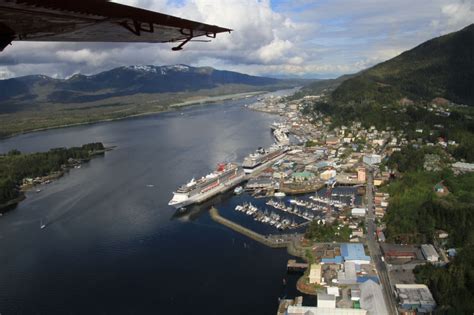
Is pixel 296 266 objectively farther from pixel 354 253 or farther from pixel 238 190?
pixel 238 190

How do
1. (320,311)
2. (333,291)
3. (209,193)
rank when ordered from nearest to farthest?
1. (320,311)
2. (333,291)
3. (209,193)

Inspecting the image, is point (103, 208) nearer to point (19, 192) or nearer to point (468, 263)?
point (19, 192)

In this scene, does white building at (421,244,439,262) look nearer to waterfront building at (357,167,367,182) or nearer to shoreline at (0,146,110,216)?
waterfront building at (357,167,367,182)

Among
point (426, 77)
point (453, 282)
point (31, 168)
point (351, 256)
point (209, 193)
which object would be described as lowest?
point (31, 168)

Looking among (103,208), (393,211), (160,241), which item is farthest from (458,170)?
(103,208)

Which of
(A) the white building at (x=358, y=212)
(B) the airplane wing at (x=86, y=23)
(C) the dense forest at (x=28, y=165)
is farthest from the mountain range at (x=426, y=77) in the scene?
(B) the airplane wing at (x=86, y=23)

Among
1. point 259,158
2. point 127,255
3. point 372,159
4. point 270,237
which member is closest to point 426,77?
point 372,159
